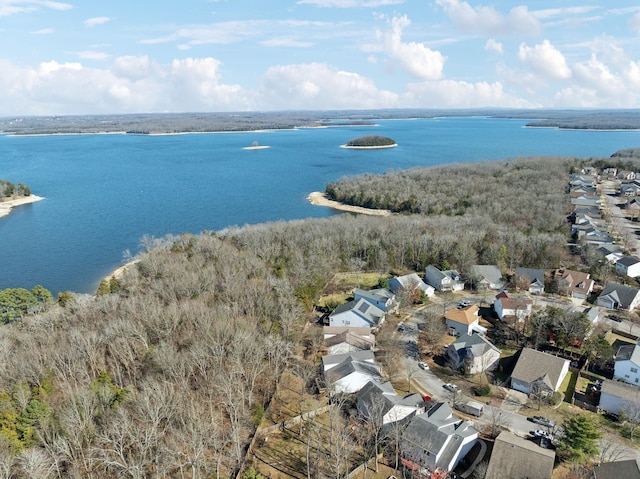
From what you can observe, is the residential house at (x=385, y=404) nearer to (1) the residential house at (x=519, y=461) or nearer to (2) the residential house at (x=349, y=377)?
(2) the residential house at (x=349, y=377)

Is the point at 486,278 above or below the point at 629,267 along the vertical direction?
below

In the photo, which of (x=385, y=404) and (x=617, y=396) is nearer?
(x=385, y=404)

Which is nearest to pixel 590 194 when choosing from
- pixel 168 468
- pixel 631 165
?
pixel 631 165

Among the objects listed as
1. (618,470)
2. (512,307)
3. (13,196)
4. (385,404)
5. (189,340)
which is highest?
(13,196)

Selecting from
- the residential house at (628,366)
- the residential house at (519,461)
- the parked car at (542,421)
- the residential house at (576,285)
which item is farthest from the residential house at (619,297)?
the residential house at (519,461)

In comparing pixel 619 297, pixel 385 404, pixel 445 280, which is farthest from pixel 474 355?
pixel 619 297

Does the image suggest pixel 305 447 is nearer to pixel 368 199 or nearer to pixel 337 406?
pixel 337 406

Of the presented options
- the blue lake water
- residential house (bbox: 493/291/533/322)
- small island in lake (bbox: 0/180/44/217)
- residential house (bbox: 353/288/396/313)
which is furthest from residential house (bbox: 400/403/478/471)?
small island in lake (bbox: 0/180/44/217)

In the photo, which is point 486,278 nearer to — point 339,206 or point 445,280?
point 445,280
